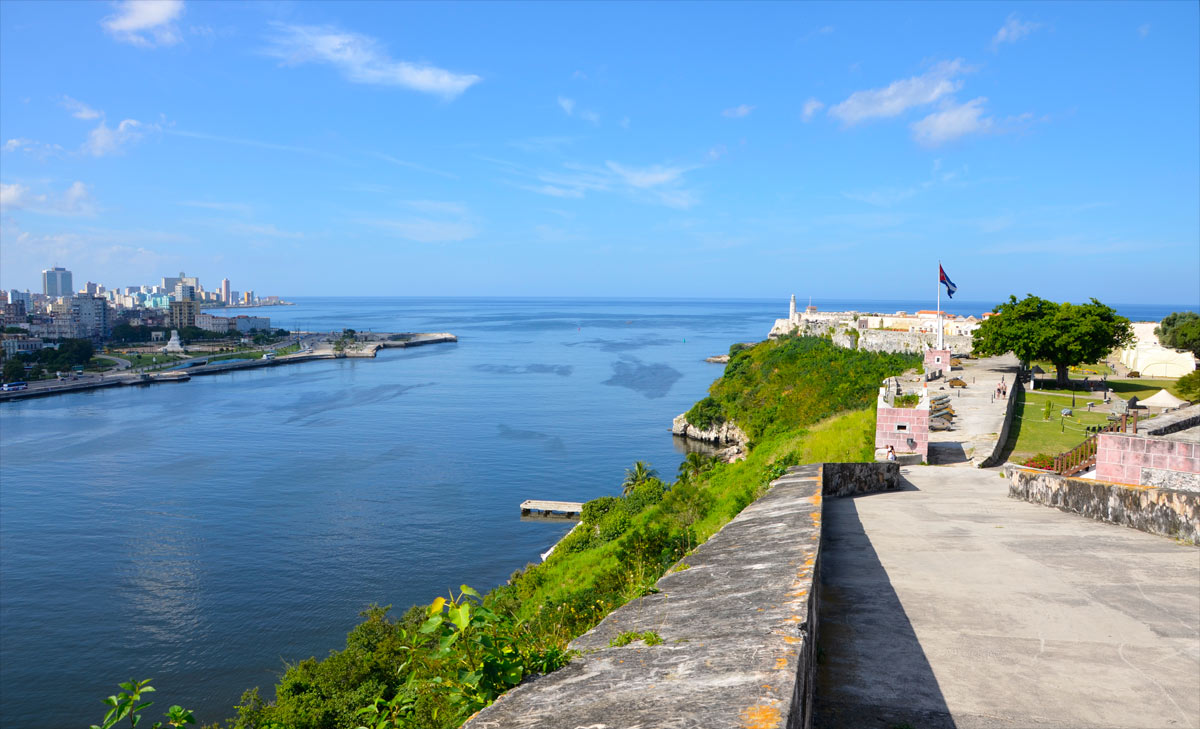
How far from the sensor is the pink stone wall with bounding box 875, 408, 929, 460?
18.7 metres

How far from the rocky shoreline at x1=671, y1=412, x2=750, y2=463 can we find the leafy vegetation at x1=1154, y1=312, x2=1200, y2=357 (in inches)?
1461

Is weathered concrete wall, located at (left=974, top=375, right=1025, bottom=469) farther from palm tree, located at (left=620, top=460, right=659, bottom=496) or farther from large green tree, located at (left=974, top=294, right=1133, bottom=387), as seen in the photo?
palm tree, located at (left=620, top=460, right=659, bottom=496)

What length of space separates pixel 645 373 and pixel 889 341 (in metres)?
43.7

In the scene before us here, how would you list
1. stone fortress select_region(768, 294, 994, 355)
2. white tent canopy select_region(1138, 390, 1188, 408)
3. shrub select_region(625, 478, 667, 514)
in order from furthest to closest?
1. stone fortress select_region(768, 294, 994, 355)
2. white tent canopy select_region(1138, 390, 1188, 408)
3. shrub select_region(625, 478, 667, 514)

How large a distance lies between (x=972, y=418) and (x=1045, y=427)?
3395 millimetres

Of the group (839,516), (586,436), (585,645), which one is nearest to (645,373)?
(586,436)

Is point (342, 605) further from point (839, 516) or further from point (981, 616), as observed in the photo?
point (981, 616)

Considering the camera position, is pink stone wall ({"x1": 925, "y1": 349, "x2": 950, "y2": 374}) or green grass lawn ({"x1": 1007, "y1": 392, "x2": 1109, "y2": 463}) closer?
green grass lawn ({"x1": 1007, "y1": 392, "x2": 1109, "y2": 463})

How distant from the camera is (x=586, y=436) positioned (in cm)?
5816

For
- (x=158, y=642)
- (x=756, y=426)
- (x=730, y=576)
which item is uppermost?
(x=730, y=576)

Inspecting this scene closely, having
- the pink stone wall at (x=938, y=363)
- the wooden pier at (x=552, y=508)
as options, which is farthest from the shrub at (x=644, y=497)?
the pink stone wall at (x=938, y=363)

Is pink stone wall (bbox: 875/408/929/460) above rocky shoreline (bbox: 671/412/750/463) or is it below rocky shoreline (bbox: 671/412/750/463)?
above

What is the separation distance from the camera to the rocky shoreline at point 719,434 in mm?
55469

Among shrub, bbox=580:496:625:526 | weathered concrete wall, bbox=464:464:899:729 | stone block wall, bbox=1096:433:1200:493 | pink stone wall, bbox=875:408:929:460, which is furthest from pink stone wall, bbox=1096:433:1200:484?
shrub, bbox=580:496:625:526
